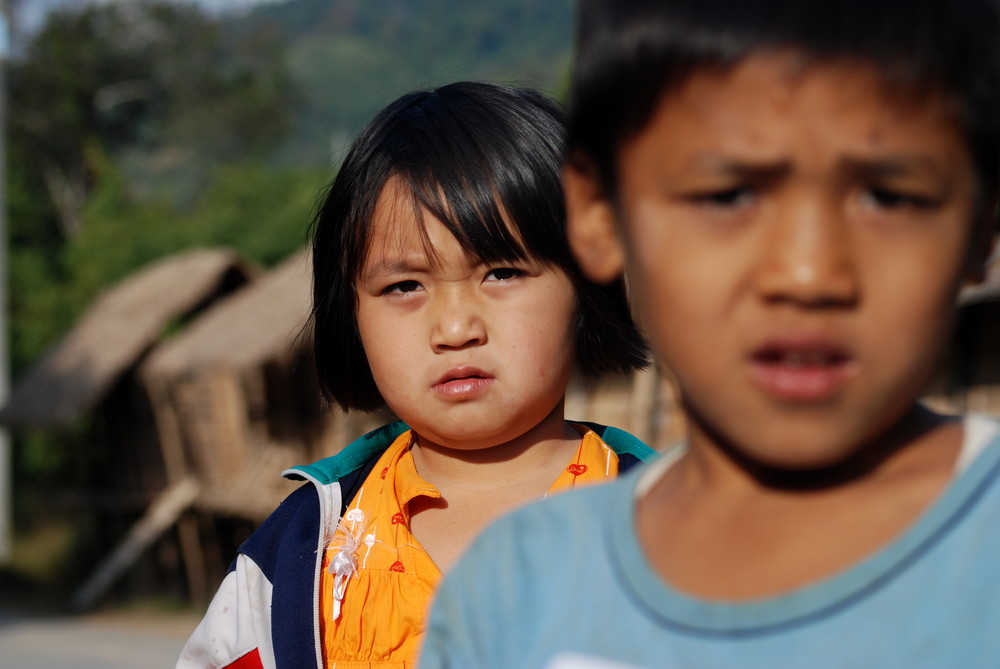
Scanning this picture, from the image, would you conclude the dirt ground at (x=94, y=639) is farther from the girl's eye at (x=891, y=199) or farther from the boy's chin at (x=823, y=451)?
the girl's eye at (x=891, y=199)

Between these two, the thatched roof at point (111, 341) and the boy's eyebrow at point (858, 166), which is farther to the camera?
the thatched roof at point (111, 341)

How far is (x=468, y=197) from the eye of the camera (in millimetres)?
1992

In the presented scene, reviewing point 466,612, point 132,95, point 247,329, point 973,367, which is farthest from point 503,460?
point 132,95

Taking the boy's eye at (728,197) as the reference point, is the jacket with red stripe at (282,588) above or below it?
below

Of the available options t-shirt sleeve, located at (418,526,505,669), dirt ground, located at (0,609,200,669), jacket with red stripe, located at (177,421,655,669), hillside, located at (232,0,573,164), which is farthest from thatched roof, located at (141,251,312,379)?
hillside, located at (232,0,573,164)

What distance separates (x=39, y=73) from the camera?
31.9 metres

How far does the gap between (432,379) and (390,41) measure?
101970 mm

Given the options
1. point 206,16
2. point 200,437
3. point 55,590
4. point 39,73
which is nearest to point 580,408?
point 200,437

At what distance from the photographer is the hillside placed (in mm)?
86375

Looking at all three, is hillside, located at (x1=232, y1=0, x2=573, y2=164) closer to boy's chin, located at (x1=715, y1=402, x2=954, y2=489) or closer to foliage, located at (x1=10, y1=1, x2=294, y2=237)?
foliage, located at (x1=10, y1=1, x2=294, y2=237)

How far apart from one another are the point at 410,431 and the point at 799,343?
127 cm

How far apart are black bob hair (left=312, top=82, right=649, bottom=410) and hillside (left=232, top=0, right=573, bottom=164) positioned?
74927 mm

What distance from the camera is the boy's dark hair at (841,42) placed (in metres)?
1.00

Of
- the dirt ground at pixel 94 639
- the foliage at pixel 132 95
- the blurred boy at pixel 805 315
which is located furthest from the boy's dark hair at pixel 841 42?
the foliage at pixel 132 95
